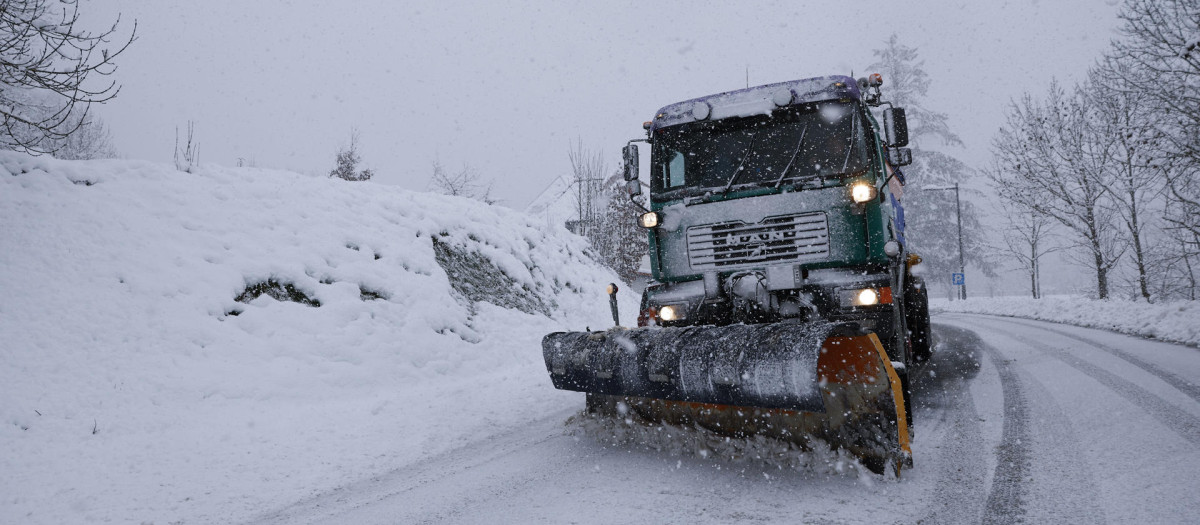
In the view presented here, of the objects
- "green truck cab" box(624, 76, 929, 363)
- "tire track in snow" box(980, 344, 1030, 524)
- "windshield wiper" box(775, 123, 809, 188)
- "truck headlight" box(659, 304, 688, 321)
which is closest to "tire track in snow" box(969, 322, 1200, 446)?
"tire track in snow" box(980, 344, 1030, 524)

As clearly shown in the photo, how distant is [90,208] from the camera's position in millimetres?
6957

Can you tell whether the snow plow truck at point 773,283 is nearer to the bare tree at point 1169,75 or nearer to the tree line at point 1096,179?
the bare tree at point 1169,75

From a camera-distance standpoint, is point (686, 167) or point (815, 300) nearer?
point (815, 300)

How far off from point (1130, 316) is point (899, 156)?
1040cm

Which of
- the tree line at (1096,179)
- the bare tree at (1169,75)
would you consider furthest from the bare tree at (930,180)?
the bare tree at (1169,75)

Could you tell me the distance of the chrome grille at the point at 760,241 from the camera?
4.77 m

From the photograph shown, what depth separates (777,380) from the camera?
3.05m

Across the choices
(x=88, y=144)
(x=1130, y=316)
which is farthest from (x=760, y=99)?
(x=88, y=144)

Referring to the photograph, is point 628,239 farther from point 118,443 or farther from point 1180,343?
point 118,443

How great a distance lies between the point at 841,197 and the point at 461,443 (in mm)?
3578

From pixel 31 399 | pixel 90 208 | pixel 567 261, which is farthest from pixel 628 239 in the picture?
pixel 31 399

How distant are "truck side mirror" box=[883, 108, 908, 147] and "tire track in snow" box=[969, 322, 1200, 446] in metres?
2.71

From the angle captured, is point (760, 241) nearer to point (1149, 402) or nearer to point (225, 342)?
point (1149, 402)

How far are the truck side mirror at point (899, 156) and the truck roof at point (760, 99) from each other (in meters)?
0.78
